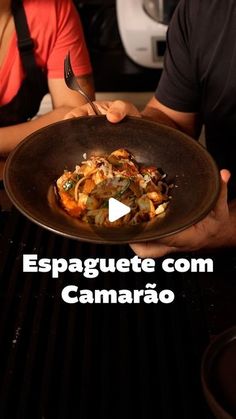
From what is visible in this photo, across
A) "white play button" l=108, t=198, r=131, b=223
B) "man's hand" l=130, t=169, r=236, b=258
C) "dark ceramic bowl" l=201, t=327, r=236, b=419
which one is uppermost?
"white play button" l=108, t=198, r=131, b=223

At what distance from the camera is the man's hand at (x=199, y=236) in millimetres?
1099

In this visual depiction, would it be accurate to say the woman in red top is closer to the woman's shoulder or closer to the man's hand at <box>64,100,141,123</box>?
the woman's shoulder

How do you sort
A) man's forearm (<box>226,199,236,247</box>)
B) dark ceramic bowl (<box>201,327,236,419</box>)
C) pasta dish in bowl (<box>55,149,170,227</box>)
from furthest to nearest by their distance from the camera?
man's forearm (<box>226,199,236,247</box>), pasta dish in bowl (<box>55,149,170,227</box>), dark ceramic bowl (<box>201,327,236,419</box>)

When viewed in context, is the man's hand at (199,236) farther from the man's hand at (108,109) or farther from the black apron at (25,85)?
the black apron at (25,85)

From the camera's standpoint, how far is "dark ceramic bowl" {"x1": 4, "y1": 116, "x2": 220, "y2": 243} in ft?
3.08

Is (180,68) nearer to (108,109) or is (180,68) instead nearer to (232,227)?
(108,109)

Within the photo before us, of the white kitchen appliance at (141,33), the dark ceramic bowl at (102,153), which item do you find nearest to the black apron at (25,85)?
the white kitchen appliance at (141,33)

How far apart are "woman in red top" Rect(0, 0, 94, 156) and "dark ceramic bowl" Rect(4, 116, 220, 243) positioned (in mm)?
640

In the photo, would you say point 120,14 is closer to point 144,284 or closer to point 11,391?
point 144,284

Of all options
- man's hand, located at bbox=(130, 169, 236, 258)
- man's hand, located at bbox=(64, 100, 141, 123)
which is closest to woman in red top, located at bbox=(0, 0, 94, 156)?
man's hand, located at bbox=(64, 100, 141, 123)

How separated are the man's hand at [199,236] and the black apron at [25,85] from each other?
1024 millimetres

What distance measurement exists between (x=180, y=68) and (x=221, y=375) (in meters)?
0.94

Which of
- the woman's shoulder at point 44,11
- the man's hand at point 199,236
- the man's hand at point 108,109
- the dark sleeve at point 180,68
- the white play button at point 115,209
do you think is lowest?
the man's hand at point 199,236

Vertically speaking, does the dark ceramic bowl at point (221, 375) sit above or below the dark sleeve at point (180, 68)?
below
